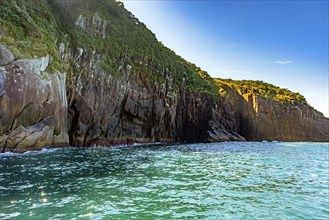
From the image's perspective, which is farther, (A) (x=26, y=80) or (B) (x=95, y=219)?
(A) (x=26, y=80)

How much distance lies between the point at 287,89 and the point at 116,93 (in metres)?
96.6

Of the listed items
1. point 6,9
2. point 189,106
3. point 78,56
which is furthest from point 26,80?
point 189,106

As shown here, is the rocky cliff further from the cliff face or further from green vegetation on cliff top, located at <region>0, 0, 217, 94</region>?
the cliff face

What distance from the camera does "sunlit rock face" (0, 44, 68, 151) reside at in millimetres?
26672

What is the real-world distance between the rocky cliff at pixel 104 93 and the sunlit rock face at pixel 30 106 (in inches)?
3.8

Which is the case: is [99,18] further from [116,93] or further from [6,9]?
[6,9]

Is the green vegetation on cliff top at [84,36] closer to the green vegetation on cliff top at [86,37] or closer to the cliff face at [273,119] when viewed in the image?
the green vegetation on cliff top at [86,37]

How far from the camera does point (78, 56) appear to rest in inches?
1870

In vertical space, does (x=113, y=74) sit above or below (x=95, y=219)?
above

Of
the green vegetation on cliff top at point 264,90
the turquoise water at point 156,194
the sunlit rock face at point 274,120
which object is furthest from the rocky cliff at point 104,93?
the turquoise water at point 156,194

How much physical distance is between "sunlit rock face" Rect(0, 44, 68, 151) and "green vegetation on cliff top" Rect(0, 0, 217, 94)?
1858mm

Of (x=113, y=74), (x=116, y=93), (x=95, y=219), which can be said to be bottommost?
(x=95, y=219)

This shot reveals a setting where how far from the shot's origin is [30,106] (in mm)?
29484

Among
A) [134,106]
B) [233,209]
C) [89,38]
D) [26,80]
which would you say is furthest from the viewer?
[134,106]
